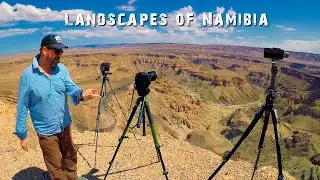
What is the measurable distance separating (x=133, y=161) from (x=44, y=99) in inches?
158

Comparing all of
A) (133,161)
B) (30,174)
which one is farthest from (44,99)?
(133,161)

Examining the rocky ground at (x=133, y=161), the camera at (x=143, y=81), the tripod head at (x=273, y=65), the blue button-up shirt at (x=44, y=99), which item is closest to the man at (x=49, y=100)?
the blue button-up shirt at (x=44, y=99)

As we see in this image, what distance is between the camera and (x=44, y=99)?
16.4 ft

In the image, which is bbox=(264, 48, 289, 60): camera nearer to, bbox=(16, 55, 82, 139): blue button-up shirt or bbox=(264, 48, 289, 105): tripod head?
bbox=(264, 48, 289, 105): tripod head

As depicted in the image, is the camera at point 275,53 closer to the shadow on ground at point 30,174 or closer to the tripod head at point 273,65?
the tripod head at point 273,65

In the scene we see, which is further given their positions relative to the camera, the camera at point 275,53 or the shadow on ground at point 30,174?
the shadow on ground at point 30,174

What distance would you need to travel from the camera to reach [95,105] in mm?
46312

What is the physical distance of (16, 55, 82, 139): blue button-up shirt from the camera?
486 centimetres

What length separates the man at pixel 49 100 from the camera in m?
4.86

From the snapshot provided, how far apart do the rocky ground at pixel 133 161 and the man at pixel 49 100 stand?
8.66 ft

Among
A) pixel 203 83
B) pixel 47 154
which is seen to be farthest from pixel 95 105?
pixel 203 83

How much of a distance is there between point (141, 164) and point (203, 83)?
539 feet

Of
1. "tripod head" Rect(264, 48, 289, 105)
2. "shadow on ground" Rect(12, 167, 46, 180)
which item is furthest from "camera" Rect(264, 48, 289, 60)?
"shadow on ground" Rect(12, 167, 46, 180)

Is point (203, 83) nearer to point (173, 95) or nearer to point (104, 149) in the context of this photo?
point (173, 95)
